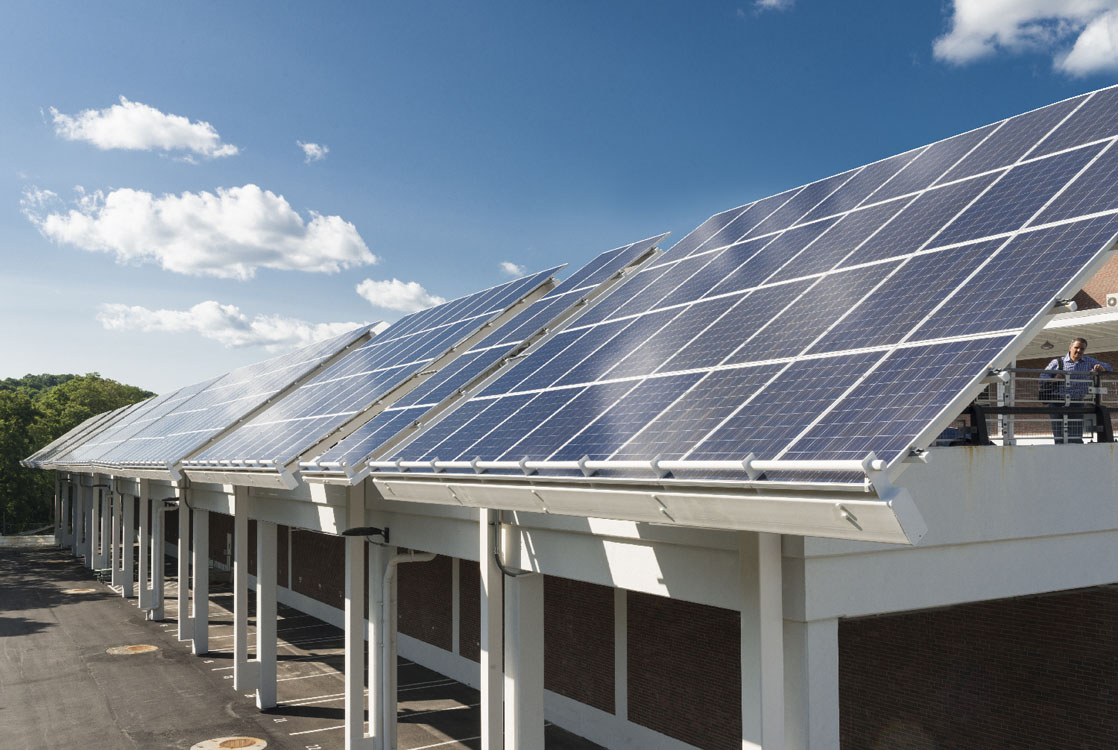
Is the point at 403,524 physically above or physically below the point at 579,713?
above

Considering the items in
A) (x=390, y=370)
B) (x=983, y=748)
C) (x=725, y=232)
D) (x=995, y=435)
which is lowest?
(x=983, y=748)

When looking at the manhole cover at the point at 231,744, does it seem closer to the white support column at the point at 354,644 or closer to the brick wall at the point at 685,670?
the white support column at the point at 354,644

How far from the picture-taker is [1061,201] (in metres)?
8.07

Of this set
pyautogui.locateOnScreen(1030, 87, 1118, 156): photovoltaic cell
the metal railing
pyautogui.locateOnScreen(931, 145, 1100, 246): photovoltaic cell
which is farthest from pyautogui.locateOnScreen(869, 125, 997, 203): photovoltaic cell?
the metal railing

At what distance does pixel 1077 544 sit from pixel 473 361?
10.3m

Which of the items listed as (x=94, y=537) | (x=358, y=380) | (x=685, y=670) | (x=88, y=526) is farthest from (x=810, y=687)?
(x=88, y=526)

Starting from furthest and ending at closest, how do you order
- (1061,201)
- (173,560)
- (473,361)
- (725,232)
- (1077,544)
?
(173,560), (473,361), (725,232), (1077,544), (1061,201)

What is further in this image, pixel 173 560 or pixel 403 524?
pixel 173 560

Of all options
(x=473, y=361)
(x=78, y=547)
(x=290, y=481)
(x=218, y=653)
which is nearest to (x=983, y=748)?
(x=473, y=361)

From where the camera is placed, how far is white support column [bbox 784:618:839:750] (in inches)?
299

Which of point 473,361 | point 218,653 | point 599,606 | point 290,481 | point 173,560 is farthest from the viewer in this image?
point 173,560

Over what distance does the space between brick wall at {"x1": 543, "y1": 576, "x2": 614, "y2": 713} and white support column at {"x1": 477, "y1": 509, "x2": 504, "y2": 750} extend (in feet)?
22.0

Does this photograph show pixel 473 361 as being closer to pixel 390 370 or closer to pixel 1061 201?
pixel 390 370

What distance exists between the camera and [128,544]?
1469 inches
